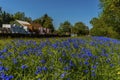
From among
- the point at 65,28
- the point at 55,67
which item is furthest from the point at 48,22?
the point at 55,67

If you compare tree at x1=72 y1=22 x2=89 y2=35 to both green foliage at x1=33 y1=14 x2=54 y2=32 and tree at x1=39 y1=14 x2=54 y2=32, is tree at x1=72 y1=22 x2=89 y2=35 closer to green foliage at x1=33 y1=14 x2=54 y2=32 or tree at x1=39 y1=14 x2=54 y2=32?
tree at x1=39 y1=14 x2=54 y2=32

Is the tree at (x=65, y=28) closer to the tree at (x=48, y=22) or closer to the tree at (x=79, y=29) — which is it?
the tree at (x=79, y=29)

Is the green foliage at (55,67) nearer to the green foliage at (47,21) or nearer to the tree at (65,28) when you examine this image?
the green foliage at (47,21)

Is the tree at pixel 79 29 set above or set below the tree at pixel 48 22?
below

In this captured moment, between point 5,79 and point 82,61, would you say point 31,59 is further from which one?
point 5,79

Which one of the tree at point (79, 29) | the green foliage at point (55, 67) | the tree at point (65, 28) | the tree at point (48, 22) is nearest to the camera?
the green foliage at point (55, 67)

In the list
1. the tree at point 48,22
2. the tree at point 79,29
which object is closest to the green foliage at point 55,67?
the tree at point 48,22

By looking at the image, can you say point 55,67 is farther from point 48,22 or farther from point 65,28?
point 65,28

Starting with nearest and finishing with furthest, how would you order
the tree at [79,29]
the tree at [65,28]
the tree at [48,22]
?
the tree at [48,22] < the tree at [65,28] < the tree at [79,29]

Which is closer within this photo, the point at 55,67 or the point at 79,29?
the point at 55,67

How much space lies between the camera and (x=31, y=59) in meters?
5.99

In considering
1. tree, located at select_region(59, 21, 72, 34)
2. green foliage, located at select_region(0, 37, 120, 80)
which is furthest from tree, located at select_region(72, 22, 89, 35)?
green foliage, located at select_region(0, 37, 120, 80)

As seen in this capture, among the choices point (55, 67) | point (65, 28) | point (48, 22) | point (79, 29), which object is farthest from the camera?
point (79, 29)

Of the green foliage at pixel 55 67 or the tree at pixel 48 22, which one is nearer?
the green foliage at pixel 55 67
